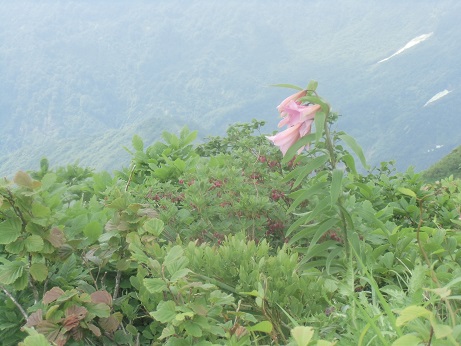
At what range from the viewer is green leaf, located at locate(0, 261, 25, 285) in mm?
1818

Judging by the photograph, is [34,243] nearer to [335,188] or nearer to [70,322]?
[70,322]

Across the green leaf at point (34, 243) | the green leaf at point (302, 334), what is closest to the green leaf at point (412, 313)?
the green leaf at point (302, 334)

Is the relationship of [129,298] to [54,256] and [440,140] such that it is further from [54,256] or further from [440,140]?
[440,140]

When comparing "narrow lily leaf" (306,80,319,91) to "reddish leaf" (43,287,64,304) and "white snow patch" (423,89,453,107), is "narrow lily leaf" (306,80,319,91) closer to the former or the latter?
"reddish leaf" (43,287,64,304)

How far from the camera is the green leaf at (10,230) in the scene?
1.80m

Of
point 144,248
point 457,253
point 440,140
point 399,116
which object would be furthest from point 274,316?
point 399,116

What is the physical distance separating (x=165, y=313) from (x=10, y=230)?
77cm

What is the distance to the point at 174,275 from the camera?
1.38 meters

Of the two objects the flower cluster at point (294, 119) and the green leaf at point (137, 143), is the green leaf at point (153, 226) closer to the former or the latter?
the flower cluster at point (294, 119)

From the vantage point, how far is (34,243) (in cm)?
181

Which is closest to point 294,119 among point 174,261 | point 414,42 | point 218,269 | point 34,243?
point 218,269

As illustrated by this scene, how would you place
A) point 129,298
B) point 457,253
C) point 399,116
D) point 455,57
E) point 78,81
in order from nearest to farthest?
point 129,298 < point 457,253 < point 399,116 < point 455,57 < point 78,81

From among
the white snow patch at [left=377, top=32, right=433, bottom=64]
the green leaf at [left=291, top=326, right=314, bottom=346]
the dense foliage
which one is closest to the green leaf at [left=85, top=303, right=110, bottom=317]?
the dense foliage

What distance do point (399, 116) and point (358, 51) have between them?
48.7 m
